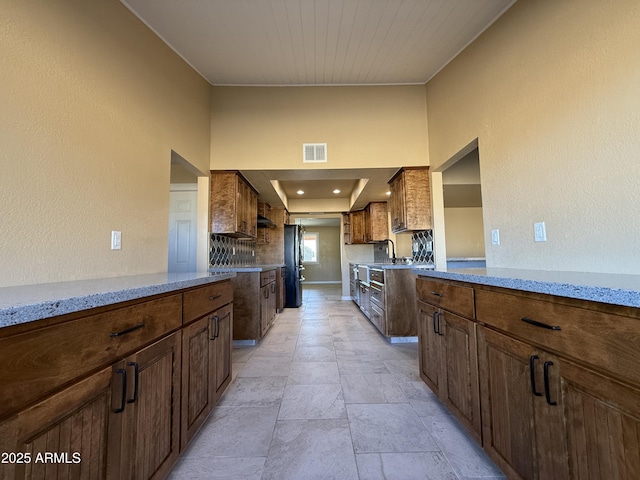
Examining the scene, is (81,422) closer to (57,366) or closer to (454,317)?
(57,366)

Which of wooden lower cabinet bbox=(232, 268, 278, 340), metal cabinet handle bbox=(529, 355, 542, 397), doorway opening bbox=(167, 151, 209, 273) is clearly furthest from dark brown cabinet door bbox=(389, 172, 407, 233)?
doorway opening bbox=(167, 151, 209, 273)

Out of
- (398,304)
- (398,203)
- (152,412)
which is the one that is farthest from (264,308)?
(152,412)

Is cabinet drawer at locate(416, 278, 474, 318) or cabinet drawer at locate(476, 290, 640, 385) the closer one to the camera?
cabinet drawer at locate(476, 290, 640, 385)

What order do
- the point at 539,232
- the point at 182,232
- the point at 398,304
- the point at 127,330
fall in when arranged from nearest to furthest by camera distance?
1. the point at 127,330
2. the point at 539,232
3. the point at 398,304
4. the point at 182,232

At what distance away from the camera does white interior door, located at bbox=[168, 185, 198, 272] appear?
4551 millimetres

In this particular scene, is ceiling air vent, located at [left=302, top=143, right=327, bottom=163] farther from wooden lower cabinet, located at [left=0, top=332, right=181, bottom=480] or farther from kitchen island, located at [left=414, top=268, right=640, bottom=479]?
wooden lower cabinet, located at [left=0, top=332, right=181, bottom=480]

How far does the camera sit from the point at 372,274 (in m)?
3.95

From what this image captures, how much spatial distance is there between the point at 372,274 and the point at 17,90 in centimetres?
363

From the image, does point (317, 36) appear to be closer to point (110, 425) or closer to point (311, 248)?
point (110, 425)

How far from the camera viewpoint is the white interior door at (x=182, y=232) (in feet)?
14.9

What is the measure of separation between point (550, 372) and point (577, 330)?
19 centimetres

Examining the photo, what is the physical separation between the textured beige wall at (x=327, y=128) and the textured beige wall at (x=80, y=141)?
37.7 inches

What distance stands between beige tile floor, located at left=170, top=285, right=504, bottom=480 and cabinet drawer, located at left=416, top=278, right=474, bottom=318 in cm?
68

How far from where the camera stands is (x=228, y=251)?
12.8 ft
